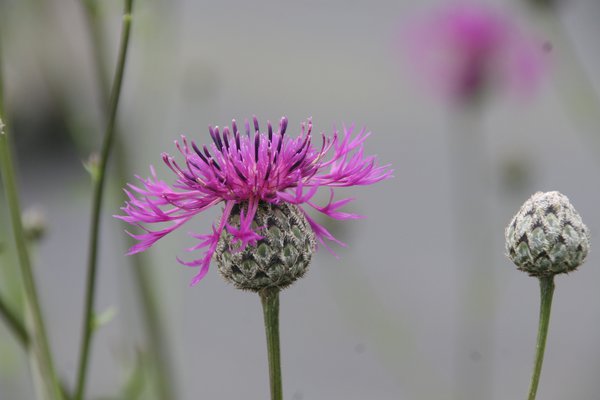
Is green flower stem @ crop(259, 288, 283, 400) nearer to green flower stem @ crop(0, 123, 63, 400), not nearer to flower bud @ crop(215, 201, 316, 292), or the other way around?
flower bud @ crop(215, 201, 316, 292)

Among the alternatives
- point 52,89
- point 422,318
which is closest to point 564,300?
point 422,318

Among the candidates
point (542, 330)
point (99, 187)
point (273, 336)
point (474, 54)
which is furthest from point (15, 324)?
point (474, 54)

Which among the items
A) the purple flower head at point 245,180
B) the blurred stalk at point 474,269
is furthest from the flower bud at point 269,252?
the blurred stalk at point 474,269

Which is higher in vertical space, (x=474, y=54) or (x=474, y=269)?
(x=474, y=54)

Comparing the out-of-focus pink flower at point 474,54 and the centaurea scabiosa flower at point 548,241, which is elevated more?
the out-of-focus pink flower at point 474,54

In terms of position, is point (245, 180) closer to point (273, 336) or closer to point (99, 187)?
point (273, 336)

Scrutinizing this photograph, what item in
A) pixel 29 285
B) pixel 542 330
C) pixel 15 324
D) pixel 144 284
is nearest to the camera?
pixel 542 330

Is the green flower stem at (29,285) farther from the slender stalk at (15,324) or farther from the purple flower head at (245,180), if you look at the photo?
the purple flower head at (245,180)
